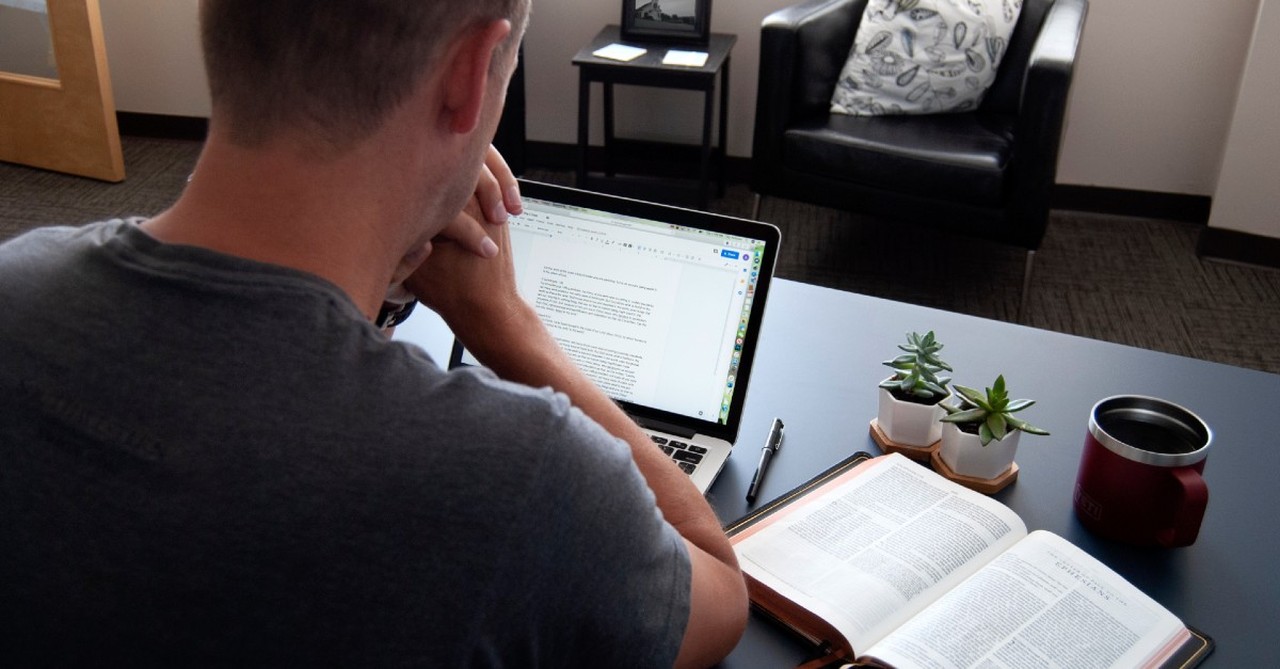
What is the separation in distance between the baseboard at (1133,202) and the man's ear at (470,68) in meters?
3.02

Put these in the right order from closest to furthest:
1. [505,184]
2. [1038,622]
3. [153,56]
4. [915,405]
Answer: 1. [1038,622]
2. [505,184]
3. [915,405]
4. [153,56]

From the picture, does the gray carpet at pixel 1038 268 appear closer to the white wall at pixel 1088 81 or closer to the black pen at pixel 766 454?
the white wall at pixel 1088 81

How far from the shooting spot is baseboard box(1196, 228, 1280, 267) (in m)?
3.15

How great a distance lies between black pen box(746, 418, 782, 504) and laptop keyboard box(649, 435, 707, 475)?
55 millimetres

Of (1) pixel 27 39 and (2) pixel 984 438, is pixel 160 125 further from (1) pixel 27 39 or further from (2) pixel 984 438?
(2) pixel 984 438

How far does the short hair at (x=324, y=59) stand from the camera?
2.08 ft

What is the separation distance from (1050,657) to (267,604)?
0.57 metres

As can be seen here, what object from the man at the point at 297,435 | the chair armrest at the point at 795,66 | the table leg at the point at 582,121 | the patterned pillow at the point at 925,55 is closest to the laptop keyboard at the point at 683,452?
the man at the point at 297,435

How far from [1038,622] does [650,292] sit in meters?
0.47

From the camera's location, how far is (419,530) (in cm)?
58

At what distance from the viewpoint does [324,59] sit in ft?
2.09

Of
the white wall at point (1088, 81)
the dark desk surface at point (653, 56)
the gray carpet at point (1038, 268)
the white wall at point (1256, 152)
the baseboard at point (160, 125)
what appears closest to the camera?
the gray carpet at point (1038, 268)

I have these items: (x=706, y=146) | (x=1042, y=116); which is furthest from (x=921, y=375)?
(x=706, y=146)

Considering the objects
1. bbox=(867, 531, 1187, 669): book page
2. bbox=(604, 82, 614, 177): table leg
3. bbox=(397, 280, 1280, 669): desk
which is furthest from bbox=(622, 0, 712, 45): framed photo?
bbox=(867, 531, 1187, 669): book page
